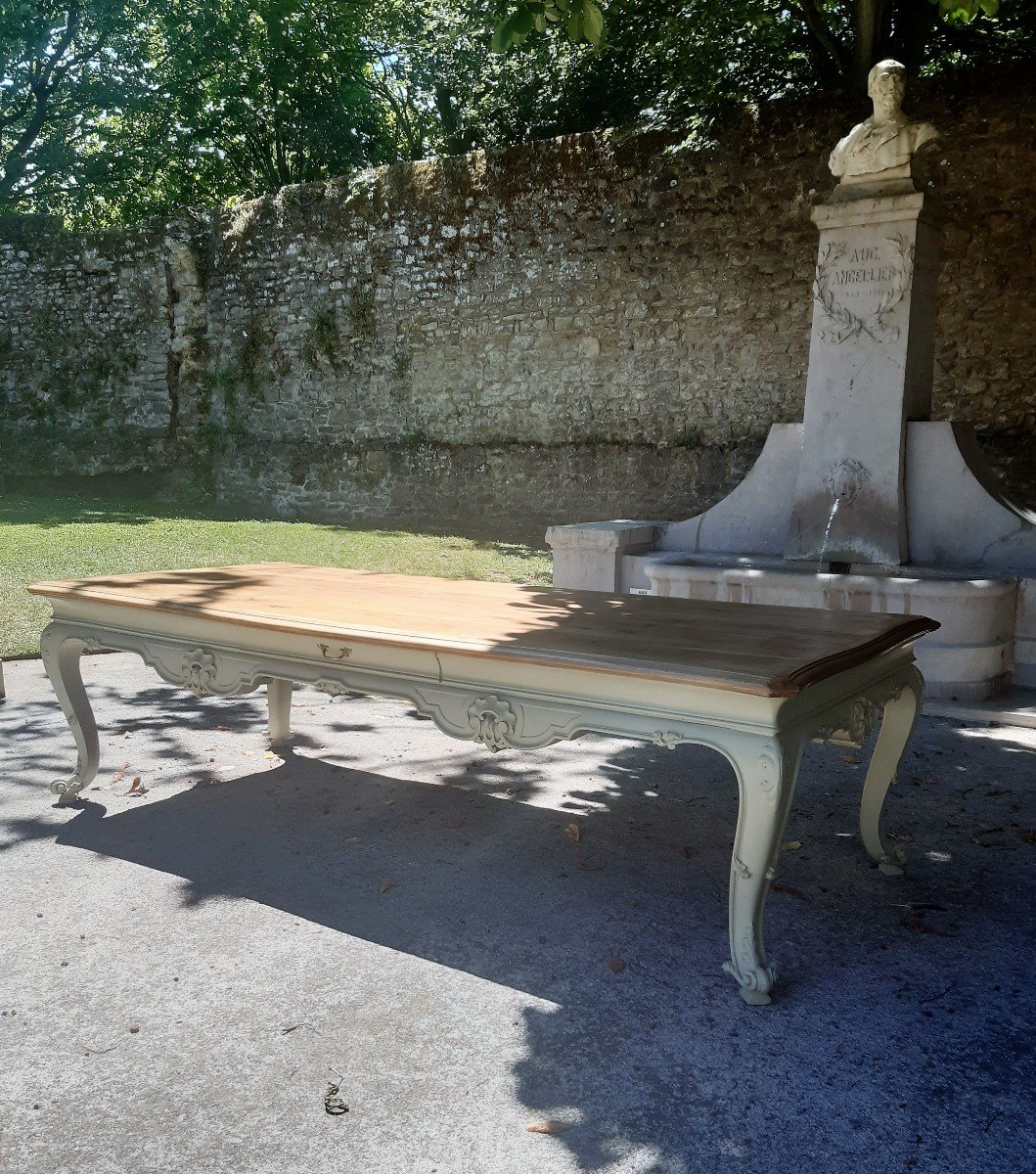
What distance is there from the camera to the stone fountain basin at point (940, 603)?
4.73 m

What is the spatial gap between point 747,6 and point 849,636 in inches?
340

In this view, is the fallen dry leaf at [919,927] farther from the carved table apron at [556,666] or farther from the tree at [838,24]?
the tree at [838,24]

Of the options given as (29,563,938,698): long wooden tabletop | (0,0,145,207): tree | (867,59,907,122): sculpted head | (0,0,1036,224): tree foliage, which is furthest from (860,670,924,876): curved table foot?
(0,0,145,207): tree

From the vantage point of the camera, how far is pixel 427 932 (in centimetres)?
243

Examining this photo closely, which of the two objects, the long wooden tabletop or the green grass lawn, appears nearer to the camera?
the long wooden tabletop

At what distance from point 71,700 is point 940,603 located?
3.67 metres

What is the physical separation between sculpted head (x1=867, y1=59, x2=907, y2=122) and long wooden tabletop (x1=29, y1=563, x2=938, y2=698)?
12.7ft

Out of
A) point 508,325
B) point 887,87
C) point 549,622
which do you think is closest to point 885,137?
point 887,87

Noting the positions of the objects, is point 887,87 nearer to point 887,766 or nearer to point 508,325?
point 887,766

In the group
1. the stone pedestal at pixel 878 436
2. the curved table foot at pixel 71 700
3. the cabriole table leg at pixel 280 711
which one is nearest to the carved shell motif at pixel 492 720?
the curved table foot at pixel 71 700

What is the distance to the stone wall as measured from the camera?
8.95 meters

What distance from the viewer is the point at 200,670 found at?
9.52ft

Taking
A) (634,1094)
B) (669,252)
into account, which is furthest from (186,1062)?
(669,252)

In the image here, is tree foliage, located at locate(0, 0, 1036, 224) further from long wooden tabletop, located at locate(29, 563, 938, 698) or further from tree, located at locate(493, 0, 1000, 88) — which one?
long wooden tabletop, located at locate(29, 563, 938, 698)
